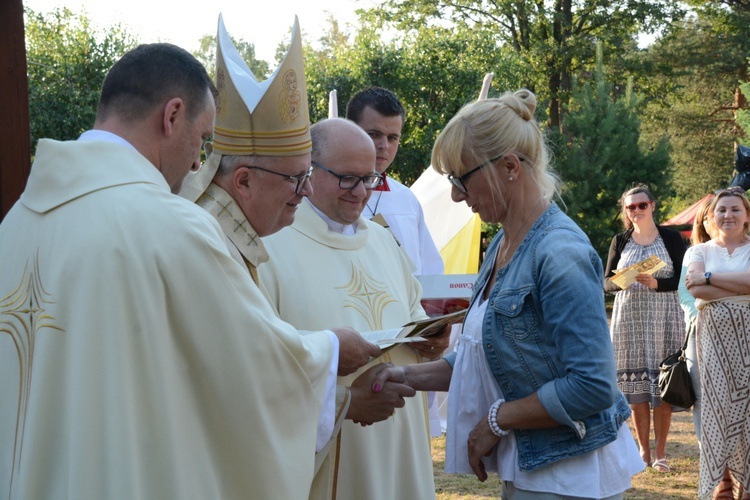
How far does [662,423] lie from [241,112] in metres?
5.47

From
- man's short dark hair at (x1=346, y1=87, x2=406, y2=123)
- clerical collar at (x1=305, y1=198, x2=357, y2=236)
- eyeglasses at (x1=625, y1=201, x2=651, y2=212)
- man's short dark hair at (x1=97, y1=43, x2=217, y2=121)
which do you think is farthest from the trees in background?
man's short dark hair at (x1=97, y1=43, x2=217, y2=121)

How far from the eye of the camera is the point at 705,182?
32906mm

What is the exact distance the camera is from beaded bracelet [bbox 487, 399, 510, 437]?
8.57ft

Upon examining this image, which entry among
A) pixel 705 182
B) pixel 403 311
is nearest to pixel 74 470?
pixel 403 311

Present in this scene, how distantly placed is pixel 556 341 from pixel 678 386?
4484 mm

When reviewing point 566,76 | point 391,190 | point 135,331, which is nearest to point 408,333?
point 135,331

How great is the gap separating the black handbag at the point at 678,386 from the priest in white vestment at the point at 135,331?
16.0 ft

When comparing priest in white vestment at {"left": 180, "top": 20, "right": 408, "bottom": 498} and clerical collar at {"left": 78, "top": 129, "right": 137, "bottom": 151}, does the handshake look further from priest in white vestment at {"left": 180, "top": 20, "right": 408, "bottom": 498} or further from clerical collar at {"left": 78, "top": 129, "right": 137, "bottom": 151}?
clerical collar at {"left": 78, "top": 129, "right": 137, "bottom": 151}

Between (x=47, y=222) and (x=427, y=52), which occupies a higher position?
(x=427, y=52)

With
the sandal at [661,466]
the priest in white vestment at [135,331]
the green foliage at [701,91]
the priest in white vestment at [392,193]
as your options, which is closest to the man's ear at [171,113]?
the priest in white vestment at [135,331]

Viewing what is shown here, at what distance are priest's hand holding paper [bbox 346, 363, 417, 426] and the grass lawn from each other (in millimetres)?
3818

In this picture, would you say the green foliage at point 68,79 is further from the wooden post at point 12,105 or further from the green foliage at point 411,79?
the wooden post at point 12,105

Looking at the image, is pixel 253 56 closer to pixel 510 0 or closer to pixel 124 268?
pixel 510 0

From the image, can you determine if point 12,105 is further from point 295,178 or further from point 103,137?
point 103,137
